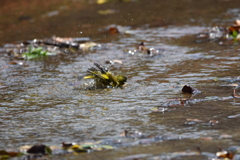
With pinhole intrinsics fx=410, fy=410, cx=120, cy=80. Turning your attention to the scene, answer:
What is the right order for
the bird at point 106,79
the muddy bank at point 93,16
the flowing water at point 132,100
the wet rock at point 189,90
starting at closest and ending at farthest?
1. the flowing water at point 132,100
2. the wet rock at point 189,90
3. the bird at point 106,79
4. the muddy bank at point 93,16

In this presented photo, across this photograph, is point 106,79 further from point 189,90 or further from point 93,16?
point 93,16

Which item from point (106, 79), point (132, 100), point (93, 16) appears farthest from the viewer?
point (93, 16)

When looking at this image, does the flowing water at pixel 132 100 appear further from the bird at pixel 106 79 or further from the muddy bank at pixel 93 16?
the muddy bank at pixel 93 16

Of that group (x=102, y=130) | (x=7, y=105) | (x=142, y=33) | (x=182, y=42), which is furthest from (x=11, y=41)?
(x=102, y=130)

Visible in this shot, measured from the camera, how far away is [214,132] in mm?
2113

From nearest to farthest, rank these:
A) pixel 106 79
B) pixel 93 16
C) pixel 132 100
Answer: pixel 132 100 < pixel 106 79 < pixel 93 16

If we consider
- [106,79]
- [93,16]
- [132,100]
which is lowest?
[132,100]

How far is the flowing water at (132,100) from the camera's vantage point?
2.10 meters

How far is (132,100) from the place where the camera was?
288 centimetres

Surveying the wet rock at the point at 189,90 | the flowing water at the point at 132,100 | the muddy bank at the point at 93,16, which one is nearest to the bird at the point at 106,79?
the flowing water at the point at 132,100

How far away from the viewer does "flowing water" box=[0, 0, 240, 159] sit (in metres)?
2.10

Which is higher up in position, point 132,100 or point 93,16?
point 93,16

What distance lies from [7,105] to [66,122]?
67 cm

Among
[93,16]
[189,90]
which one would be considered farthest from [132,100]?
[93,16]
